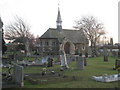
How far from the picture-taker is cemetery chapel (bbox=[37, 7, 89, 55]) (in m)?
51.4

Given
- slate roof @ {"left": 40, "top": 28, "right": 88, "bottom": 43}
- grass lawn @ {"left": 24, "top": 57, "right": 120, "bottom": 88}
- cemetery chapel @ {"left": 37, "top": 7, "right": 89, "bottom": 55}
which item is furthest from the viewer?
slate roof @ {"left": 40, "top": 28, "right": 88, "bottom": 43}

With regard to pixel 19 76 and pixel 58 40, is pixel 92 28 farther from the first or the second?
Answer: pixel 19 76

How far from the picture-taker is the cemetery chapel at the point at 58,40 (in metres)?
51.4

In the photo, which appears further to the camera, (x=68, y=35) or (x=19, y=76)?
(x=68, y=35)

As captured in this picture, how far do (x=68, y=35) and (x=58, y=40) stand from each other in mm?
6616

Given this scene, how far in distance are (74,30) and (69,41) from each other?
7.86 m

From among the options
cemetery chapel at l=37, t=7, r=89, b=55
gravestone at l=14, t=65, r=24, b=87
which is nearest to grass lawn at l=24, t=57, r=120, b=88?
gravestone at l=14, t=65, r=24, b=87

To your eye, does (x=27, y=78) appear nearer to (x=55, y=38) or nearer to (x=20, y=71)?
(x=20, y=71)

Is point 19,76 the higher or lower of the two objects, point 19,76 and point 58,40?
the lower

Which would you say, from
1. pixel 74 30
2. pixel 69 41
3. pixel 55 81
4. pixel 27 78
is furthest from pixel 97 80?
pixel 74 30

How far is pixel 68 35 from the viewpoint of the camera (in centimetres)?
5497

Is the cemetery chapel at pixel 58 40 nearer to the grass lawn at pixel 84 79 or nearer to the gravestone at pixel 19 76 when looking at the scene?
the grass lawn at pixel 84 79

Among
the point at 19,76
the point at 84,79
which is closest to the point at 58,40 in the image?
the point at 84,79

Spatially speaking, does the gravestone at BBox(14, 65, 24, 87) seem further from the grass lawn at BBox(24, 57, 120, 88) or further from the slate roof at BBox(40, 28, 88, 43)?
the slate roof at BBox(40, 28, 88, 43)
